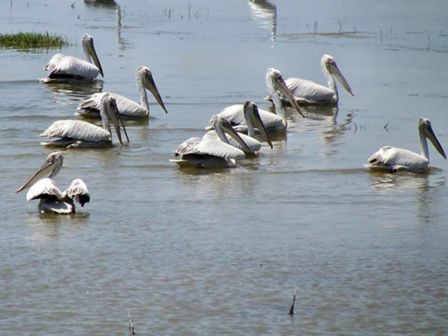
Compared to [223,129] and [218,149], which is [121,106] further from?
[218,149]

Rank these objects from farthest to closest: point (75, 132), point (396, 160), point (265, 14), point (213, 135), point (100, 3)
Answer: point (100, 3), point (265, 14), point (75, 132), point (213, 135), point (396, 160)

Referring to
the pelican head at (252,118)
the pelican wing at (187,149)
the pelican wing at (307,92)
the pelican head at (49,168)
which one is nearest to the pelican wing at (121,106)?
the pelican head at (252,118)

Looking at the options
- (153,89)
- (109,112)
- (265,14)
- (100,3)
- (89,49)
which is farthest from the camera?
(100,3)

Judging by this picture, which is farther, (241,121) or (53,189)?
(241,121)

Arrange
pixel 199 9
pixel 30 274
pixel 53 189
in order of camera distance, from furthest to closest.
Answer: pixel 199 9
pixel 53 189
pixel 30 274

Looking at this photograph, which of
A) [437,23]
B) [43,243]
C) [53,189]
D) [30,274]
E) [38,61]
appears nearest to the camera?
[30,274]

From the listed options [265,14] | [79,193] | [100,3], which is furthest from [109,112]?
[100,3]

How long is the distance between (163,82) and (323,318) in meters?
9.59

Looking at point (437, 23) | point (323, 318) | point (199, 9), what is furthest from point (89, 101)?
point (199, 9)

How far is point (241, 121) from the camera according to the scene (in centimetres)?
1216

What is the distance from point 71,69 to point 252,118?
4.13 m

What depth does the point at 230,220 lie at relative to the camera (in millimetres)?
8414

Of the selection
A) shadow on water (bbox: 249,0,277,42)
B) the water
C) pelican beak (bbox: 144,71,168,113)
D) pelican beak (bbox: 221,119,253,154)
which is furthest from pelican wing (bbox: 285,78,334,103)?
shadow on water (bbox: 249,0,277,42)

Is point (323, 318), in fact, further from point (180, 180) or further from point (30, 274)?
point (180, 180)
